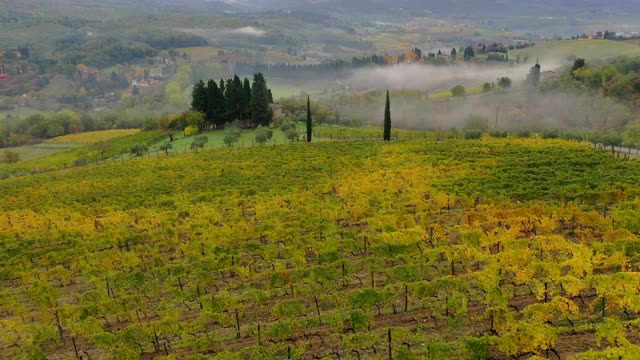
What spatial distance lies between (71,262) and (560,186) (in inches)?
1849

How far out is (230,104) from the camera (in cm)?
12106

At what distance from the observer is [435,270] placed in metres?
35.8

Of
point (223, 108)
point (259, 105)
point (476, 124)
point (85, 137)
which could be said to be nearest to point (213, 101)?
point (223, 108)

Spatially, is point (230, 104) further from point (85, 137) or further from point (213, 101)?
point (85, 137)

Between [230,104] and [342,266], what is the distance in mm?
91493

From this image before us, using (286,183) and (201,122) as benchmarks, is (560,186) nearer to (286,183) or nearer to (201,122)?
(286,183)

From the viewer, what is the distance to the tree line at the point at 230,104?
119875 millimetres

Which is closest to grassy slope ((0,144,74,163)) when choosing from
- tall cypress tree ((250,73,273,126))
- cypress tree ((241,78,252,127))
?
cypress tree ((241,78,252,127))

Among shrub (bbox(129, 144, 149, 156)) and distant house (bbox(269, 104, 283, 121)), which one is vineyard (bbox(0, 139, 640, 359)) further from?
distant house (bbox(269, 104, 283, 121))

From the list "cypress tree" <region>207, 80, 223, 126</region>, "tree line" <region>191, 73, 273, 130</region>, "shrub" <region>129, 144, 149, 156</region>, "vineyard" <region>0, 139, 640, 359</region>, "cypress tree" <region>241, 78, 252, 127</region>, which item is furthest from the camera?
"cypress tree" <region>241, 78, 252, 127</region>

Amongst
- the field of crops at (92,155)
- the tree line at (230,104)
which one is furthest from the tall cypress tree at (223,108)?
the field of crops at (92,155)

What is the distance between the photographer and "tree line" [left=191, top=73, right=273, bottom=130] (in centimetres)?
11988

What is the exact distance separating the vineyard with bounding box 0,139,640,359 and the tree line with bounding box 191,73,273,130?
185 feet

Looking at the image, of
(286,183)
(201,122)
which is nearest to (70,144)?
(201,122)
